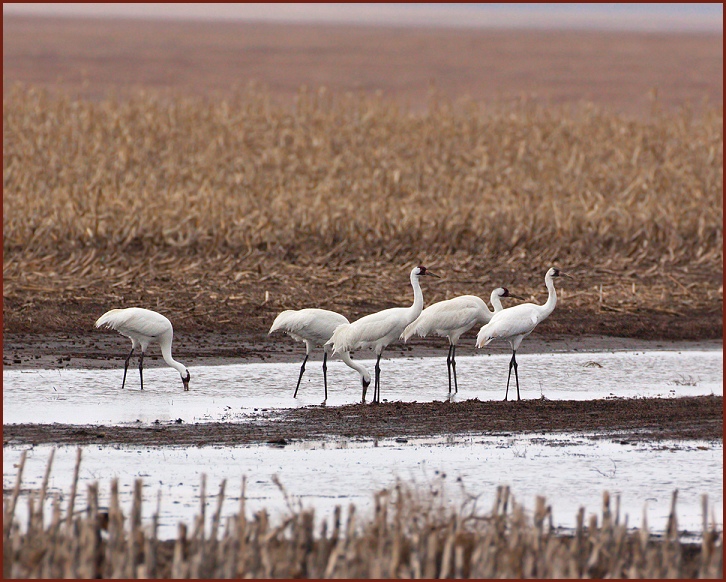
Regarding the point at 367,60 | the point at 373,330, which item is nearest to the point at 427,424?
the point at 373,330

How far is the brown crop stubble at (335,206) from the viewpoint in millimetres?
17922

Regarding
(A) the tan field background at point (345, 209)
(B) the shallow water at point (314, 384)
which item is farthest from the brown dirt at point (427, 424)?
(A) the tan field background at point (345, 209)

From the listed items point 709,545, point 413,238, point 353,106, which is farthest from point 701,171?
point 709,545

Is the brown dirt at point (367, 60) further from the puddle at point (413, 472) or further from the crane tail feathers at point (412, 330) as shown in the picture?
the puddle at point (413, 472)

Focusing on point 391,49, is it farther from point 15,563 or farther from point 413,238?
point 15,563

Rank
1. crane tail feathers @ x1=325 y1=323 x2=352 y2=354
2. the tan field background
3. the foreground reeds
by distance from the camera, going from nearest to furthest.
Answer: the foreground reeds < crane tail feathers @ x1=325 y1=323 x2=352 y2=354 < the tan field background

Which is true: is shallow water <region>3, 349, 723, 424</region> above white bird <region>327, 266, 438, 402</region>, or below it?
below

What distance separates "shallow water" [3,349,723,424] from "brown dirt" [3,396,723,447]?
0.48 m

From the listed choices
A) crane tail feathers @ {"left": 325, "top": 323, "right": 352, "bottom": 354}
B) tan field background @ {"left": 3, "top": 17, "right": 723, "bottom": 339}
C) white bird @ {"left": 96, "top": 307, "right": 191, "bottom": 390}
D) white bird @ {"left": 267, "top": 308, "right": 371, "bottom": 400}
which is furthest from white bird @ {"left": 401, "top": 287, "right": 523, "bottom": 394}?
tan field background @ {"left": 3, "top": 17, "right": 723, "bottom": 339}

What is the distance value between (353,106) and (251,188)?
10.8 meters

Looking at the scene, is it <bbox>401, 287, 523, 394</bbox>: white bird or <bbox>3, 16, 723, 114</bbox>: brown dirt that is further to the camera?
<bbox>3, 16, 723, 114</bbox>: brown dirt

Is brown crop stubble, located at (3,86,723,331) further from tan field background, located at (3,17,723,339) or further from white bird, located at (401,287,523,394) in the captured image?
white bird, located at (401,287,523,394)

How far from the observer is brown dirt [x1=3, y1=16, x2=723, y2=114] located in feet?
217

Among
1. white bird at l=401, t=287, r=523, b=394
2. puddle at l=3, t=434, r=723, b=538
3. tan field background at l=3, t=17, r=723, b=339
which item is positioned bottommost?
puddle at l=3, t=434, r=723, b=538
